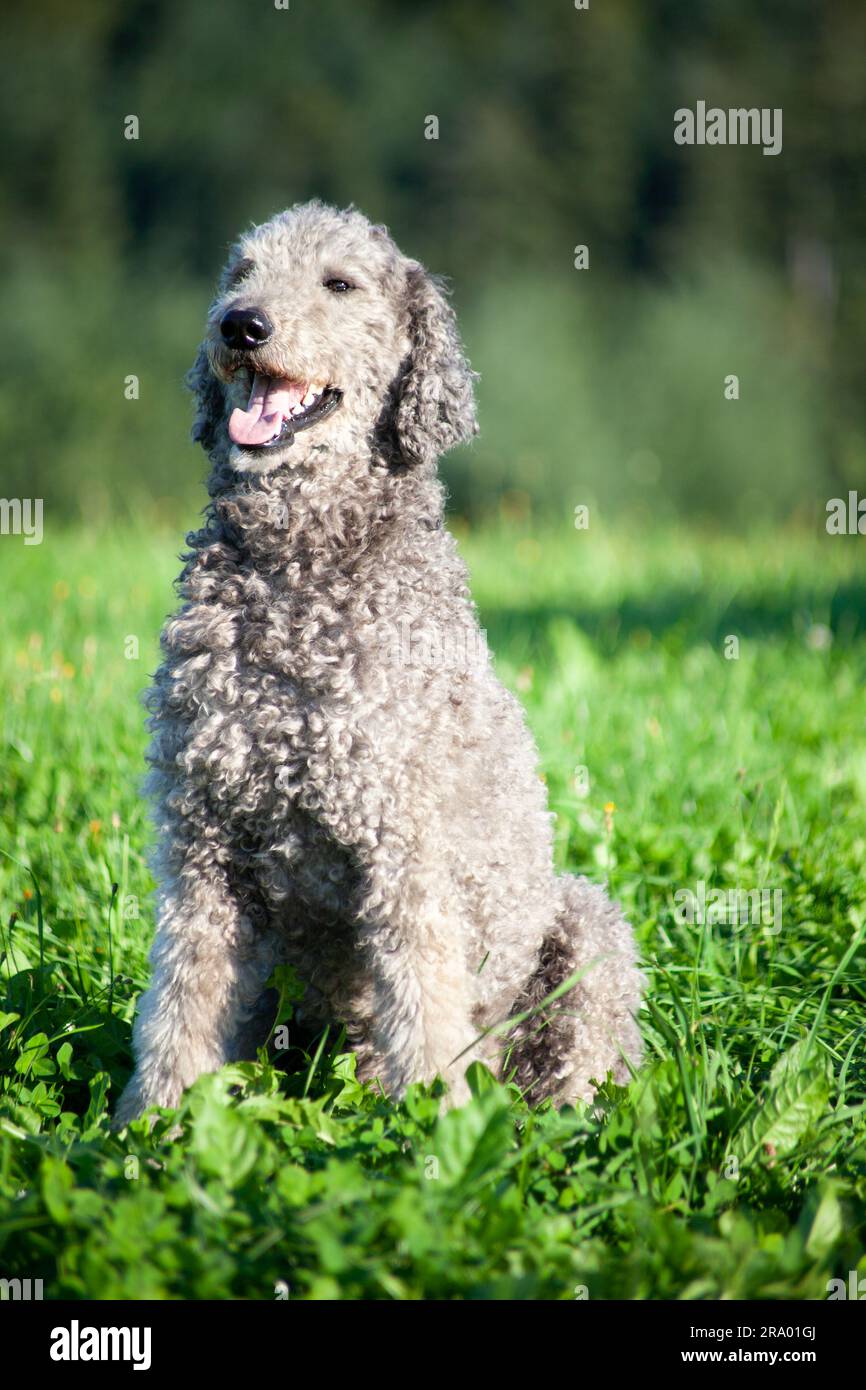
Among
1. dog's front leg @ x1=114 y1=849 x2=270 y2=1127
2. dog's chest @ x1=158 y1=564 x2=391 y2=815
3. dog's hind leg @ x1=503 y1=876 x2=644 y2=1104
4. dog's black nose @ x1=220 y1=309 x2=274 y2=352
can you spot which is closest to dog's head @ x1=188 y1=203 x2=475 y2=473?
dog's black nose @ x1=220 y1=309 x2=274 y2=352

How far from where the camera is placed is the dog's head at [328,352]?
3.16m

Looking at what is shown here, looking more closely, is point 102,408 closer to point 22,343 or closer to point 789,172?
point 22,343

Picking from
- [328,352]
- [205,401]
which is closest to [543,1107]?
[328,352]

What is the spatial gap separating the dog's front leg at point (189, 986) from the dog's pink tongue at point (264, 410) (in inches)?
41.5

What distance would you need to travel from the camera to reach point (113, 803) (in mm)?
4656

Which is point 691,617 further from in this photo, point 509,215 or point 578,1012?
point 509,215

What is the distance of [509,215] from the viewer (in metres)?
28.9

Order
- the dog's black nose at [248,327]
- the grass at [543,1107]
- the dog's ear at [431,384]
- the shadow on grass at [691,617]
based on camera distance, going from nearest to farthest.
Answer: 1. the grass at [543,1107]
2. the dog's black nose at [248,327]
3. the dog's ear at [431,384]
4. the shadow on grass at [691,617]

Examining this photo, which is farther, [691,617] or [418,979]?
[691,617]

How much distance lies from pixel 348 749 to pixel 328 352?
1037 mm

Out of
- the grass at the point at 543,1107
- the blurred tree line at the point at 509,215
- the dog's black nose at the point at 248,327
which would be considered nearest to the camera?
the grass at the point at 543,1107

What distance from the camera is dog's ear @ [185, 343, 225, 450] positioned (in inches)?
139

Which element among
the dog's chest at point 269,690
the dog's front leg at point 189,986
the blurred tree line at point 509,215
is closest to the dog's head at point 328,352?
the dog's chest at point 269,690

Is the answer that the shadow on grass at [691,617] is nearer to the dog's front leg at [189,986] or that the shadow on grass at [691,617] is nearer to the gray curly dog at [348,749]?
the gray curly dog at [348,749]
